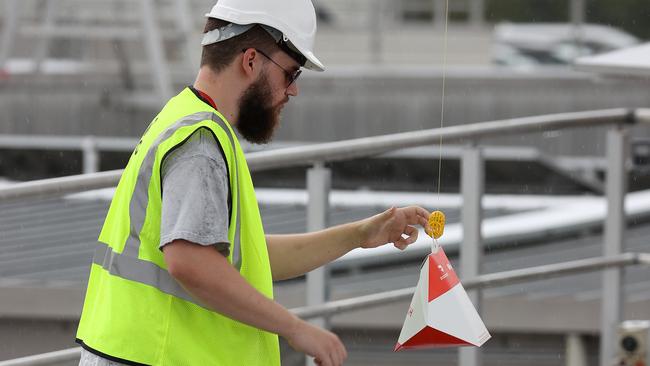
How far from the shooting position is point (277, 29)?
8.61ft

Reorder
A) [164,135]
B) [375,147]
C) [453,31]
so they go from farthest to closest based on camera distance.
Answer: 1. [453,31]
2. [375,147]
3. [164,135]

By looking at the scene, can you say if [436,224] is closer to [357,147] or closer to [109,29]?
[357,147]

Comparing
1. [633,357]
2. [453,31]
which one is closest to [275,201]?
[633,357]

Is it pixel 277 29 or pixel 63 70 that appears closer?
pixel 277 29

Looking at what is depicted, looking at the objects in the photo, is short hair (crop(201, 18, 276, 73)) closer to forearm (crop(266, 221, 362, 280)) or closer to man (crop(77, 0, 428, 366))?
man (crop(77, 0, 428, 366))

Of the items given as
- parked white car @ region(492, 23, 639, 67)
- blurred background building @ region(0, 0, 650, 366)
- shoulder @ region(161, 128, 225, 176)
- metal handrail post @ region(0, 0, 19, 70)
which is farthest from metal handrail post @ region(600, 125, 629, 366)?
parked white car @ region(492, 23, 639, 67)

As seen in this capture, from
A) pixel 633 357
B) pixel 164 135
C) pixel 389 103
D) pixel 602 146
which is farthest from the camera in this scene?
pixel 389 103

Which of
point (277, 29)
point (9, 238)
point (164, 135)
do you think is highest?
point (277, 29)

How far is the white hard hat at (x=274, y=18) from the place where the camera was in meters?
2.60

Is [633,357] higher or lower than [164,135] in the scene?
lower

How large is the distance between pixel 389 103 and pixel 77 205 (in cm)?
1004

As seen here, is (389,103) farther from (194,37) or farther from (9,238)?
(9,238)

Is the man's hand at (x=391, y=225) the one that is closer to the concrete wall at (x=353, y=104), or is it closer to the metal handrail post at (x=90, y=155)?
the metal handrail post at (x=90, y=155)

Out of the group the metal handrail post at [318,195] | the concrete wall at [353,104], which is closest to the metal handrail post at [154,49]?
the concrete wall at [353,104]
